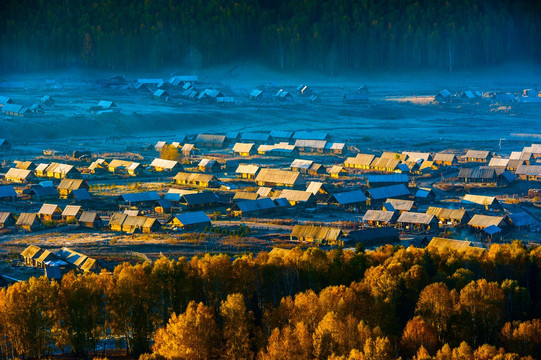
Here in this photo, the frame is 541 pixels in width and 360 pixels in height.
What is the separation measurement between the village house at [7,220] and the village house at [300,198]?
16858mm

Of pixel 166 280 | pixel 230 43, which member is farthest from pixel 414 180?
pixel 230 43

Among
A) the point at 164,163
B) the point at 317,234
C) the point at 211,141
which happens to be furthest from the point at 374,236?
the point at 211,141

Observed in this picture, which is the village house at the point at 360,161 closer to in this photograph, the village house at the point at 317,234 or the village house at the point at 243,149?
the village house at the point at 243,149

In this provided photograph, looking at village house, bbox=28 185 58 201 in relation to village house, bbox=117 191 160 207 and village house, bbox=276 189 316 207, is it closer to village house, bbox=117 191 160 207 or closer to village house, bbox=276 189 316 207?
village house, bbox=117 191 160 207

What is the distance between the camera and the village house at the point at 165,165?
69.5m

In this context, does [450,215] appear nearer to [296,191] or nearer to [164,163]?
[296,191]

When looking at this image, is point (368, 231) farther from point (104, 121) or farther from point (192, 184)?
point (104, 121)

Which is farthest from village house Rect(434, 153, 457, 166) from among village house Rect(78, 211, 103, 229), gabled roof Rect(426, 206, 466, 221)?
village house Rect(78, 211, 103, 229)

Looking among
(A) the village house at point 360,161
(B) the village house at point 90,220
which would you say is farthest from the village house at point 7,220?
(A) the village house at point 360,161

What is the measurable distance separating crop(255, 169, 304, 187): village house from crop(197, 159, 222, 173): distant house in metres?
6.61

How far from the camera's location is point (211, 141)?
85250 millimetres

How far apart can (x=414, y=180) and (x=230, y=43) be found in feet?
267

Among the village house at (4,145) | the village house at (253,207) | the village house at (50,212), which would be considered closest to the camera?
the village house at (50,212)

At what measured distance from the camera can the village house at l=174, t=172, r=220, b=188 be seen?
63.0 meters
